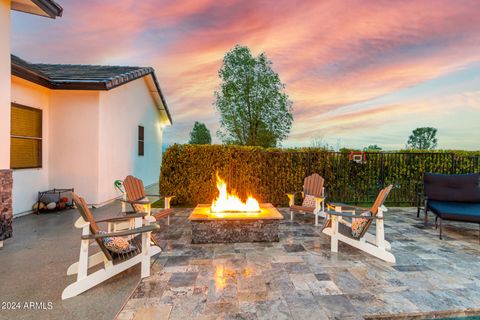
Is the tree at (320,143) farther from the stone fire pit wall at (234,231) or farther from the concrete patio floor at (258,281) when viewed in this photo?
the stone fire pit wall at (234,231)

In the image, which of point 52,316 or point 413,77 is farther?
point 413,77

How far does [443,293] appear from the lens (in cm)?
281

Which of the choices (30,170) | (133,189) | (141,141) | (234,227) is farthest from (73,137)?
(234,227)

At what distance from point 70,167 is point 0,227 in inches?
135

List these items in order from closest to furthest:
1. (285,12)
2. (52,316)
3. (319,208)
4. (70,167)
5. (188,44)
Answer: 1. (52,316)
2. (319,208)
3. (70,167)
4. (285,12)
5. (188,44)

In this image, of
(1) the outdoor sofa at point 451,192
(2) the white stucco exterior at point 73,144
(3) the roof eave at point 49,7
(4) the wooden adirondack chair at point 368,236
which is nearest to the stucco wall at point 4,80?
(3) the roof eave at point 49,7

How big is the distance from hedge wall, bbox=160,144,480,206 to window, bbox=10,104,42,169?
3329 millimetres

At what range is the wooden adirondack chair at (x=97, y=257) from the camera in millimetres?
2711

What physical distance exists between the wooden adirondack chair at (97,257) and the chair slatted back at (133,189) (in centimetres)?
156

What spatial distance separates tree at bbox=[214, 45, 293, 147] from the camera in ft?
55.6

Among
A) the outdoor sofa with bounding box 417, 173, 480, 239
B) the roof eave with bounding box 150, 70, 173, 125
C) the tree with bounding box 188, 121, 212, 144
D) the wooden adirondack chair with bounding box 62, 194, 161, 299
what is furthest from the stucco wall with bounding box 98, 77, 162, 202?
the tree with bounding box 188, 121, 212, 144

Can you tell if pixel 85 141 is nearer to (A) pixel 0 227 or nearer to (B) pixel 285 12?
(A) pixel 0 227

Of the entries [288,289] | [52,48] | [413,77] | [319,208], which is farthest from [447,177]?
[52,48]

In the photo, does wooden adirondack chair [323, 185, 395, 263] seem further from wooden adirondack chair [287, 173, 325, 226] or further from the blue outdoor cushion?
the blue outdoor cushion
